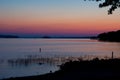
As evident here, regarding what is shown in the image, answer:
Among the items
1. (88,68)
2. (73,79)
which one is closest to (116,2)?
(73,79)

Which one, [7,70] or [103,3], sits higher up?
[103,3]

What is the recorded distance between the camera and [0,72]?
1490 inches

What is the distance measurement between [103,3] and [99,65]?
1187 centimetres

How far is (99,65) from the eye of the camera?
27797 mm

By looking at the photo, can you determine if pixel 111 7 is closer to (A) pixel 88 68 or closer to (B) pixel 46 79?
(B) pixel 46 79

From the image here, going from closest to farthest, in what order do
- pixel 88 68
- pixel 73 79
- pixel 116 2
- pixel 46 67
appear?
pixel 116 2 < pixel 73 79 < pixel 88 68 < pixel 46 67

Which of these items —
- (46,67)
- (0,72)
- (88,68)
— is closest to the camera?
(88,68)

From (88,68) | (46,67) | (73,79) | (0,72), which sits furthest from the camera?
(46,67)

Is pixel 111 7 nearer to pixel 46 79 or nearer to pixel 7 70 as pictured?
pixel 46 79

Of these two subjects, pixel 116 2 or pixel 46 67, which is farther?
pixel 46 67

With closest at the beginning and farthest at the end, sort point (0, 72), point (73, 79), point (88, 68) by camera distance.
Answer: point (73, 79) < point (88, 68) < point (0, 72)

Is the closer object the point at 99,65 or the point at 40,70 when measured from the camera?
the point at 99,65

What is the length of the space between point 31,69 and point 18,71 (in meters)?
2.24

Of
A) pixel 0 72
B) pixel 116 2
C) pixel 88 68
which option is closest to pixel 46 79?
pixel 88 68
